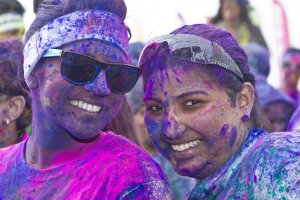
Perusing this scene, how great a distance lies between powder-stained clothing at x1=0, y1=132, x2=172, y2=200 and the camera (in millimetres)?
2521

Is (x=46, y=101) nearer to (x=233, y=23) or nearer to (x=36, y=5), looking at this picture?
(x=36, y=5)

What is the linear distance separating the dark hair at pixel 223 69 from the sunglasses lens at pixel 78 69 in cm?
34

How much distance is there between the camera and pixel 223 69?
2787 millimetres

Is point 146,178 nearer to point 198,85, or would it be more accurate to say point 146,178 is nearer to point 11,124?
point 198,85

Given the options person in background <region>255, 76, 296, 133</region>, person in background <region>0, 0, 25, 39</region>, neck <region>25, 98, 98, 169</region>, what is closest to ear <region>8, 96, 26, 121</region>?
neck <region>25, 98, 98, 169</region>

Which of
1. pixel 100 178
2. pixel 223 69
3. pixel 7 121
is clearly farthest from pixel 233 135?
pixel 7 121

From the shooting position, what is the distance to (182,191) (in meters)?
4.40

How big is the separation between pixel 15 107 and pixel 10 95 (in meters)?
0.08

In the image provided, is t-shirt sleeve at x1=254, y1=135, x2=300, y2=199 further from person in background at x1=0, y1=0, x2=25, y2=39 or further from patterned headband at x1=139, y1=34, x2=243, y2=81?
person in background at x1=0, y1=0, x2=25, y2=39

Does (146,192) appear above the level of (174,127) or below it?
below

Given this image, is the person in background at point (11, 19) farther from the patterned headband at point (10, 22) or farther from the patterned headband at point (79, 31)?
the patterned headband at point (79, 31)

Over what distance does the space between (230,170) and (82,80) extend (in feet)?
2.43

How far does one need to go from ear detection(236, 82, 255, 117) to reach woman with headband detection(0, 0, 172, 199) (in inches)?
19.0

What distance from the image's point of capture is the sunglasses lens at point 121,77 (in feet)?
8.78
